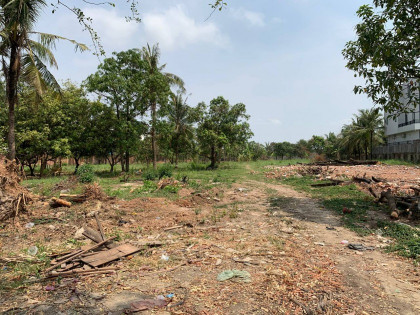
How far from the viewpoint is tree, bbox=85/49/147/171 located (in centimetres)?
1622

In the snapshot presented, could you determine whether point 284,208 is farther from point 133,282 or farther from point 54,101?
point 54,101

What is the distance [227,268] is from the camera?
3.66 m

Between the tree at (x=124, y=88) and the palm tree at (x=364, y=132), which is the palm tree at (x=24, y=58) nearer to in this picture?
the tree at (x=124, y=88)

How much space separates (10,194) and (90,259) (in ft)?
11.8

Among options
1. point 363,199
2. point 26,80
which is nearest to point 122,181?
point 26,80

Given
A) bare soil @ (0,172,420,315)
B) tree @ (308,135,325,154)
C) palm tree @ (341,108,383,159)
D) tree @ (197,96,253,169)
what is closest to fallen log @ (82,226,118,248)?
bare soil @ (0,172,420,315)

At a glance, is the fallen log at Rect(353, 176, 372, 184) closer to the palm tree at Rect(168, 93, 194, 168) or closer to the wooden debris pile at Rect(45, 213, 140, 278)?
the wooden debris pile at Rect(45, 213, 140, 278)

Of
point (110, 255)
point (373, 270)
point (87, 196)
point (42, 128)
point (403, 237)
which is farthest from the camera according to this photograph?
point (42, 128)

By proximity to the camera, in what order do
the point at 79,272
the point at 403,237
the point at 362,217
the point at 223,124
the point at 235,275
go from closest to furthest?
the point at 235,275 < the point at 79,272 < the point at 403,237 < the point at 362,217 < the point at 223,124

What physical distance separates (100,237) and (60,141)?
1296 cm

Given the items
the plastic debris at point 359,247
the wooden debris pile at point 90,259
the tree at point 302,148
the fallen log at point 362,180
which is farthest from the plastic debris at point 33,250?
the tree at point 302,148

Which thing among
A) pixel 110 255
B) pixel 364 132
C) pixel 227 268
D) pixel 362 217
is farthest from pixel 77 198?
pixel 364 132

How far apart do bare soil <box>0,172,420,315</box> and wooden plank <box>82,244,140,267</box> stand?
0.41 feet

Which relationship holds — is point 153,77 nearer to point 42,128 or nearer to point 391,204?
point 42,128
